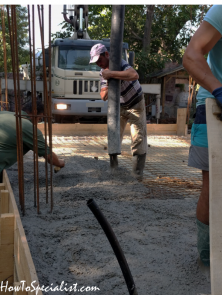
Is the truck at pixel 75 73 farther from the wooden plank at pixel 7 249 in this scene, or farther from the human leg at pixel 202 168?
the human leg at pixel 202 168

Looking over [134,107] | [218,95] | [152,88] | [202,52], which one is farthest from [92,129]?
[218,95]

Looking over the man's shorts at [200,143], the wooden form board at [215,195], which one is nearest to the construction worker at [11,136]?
the man's shorts at [200,143]

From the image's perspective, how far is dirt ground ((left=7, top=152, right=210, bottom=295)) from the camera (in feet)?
7.07

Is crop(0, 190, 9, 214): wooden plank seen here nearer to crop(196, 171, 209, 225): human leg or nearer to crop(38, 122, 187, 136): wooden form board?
crop(196, 171, 209, 225): human leg

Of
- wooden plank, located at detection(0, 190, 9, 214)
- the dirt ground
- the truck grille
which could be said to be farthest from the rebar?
the truck grille

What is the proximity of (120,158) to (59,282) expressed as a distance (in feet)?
14.8

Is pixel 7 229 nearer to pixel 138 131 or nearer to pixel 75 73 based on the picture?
pixel 138 131

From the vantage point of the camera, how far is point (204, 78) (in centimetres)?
184

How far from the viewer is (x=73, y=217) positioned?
323cm

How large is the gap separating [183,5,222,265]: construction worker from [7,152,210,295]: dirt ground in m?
0.29

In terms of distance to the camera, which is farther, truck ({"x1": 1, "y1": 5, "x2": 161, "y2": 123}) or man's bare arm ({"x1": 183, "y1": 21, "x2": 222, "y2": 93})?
truck ({"x1": 1, "y1": 5, "x2": 161, "y2": 123})

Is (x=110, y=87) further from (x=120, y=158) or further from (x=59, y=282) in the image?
(x=59, y=282)

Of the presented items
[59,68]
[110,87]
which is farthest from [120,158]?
[59,68]

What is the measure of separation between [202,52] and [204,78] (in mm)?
146
